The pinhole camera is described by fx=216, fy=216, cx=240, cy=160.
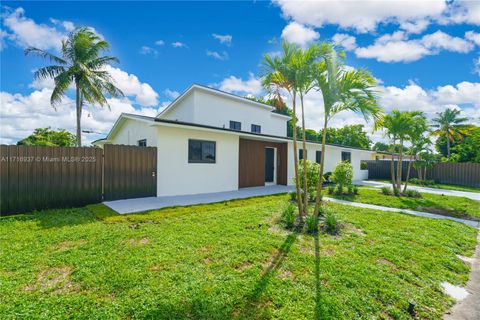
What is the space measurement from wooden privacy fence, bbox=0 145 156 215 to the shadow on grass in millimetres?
6483

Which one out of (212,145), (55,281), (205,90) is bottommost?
(55,281)

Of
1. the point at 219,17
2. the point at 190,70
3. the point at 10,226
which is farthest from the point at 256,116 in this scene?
the point at 10,226

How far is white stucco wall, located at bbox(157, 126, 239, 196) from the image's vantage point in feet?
28.8

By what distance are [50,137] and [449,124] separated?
175 feet

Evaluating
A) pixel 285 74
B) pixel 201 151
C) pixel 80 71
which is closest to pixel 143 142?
pixel 201 151

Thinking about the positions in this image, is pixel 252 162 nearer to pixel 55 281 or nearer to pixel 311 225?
pixel 311 225

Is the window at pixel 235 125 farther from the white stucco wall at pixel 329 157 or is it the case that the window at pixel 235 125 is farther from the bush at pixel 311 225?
the bush at pixel 311 225

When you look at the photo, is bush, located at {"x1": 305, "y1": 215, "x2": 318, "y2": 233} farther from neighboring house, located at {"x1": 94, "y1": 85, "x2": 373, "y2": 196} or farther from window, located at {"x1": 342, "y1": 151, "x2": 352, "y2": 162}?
window, located at {"x1": 342, "y1": 151, "x2": 352, "y2": 162}

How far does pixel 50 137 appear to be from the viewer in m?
29.2

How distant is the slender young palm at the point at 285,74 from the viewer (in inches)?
210

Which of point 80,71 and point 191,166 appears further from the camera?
point 80,71

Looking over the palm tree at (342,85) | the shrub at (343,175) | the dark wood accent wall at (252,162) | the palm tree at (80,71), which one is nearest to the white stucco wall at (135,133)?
the dark wood accent wall at (252,162)

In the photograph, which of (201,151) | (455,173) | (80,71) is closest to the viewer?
(201,151)

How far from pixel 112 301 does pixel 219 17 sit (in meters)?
10.1
